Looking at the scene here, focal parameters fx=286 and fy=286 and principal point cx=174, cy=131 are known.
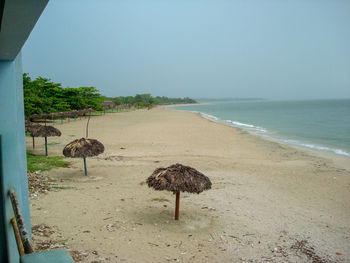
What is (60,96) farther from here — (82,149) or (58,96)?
(82,149)

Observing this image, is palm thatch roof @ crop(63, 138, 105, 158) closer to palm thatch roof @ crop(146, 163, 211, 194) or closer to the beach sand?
the beach sand

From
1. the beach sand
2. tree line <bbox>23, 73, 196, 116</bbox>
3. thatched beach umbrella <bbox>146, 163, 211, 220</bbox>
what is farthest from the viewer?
tree line <bbox>23, 73, 196, 116</bbox>

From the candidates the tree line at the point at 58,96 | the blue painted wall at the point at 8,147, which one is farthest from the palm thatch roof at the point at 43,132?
the tree line at the point at 58,96

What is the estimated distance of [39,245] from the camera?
4.94m

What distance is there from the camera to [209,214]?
7.00 metres

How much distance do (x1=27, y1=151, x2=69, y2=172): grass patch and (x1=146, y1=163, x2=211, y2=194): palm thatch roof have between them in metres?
5.91

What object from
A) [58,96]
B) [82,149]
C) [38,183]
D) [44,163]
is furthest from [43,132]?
[58,96]

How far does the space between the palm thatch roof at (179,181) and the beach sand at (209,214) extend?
3.00 feet

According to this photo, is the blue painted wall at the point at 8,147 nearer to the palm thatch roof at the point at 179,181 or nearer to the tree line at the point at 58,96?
the palm thatch roof at the point at 179,181

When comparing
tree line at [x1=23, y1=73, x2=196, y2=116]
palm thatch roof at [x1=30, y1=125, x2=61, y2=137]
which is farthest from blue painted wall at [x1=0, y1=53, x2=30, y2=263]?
tree line at [x1=23, y1=73, x2=196, y2=116]

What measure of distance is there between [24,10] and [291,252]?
564 cm

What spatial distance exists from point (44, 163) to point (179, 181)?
24.5ft

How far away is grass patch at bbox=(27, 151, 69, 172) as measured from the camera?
10.4 meters

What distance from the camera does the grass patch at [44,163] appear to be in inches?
409
